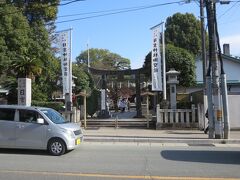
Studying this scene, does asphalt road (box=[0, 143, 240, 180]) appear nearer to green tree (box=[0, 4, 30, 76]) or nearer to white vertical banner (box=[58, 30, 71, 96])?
white vertical banner (box=[58, 30, 71, 96])

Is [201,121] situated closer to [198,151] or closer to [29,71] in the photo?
[198,151]

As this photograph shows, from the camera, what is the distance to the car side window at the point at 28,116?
14320 millimetres

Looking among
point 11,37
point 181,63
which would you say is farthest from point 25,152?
point 181,63

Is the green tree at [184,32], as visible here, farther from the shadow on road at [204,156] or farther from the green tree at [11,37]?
the shadow on road at [204,156]

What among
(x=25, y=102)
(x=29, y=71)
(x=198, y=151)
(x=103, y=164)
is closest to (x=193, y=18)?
(x=29, y=71)

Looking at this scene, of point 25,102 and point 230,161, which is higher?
point 25,102

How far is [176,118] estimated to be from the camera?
24562 mm

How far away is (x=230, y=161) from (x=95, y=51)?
103 m

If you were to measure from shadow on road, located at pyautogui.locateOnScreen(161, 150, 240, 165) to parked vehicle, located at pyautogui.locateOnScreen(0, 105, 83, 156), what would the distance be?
3.20 meters

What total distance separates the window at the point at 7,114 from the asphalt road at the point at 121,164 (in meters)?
1.12

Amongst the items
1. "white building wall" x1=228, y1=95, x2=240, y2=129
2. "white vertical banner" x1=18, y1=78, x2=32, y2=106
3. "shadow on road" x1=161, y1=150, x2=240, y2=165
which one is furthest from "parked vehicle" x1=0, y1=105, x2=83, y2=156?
"white building wall" x1=228, y1=95, x2=240, y2=129

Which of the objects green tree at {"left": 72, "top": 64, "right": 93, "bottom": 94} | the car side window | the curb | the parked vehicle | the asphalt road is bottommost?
the asphalt road

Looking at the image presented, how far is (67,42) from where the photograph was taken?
27672 millimetres

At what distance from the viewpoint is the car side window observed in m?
14.3
